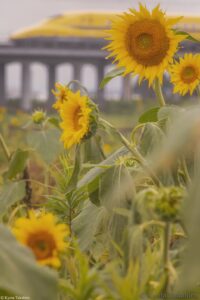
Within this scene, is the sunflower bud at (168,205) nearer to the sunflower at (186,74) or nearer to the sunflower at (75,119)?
the sunflower at (75,119)

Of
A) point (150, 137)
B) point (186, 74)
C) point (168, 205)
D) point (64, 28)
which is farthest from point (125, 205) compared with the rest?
point (64, 28)

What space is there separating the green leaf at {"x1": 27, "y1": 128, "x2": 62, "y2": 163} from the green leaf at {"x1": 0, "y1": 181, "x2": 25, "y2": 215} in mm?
213

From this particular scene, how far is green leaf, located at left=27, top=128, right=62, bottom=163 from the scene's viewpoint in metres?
1.38

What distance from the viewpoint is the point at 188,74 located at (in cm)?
103

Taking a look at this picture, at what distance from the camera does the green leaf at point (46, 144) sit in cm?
138

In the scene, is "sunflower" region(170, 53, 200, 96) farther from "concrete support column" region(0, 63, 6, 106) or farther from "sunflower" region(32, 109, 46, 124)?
"concrete support column" region(0, 63, 6, 106)

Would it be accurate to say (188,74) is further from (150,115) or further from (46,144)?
(46,144)

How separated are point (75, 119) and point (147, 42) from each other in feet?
0.52

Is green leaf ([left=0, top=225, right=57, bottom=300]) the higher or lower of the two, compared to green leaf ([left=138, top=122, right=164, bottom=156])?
lower

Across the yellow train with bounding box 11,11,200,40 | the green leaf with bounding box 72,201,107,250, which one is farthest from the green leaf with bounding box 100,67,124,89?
the yellow train with bounding box 11,11,200,40

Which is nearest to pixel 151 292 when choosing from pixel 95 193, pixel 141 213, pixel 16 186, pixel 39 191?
pixel 141 213

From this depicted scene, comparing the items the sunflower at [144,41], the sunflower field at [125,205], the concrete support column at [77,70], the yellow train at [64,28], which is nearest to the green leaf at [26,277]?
the sunflower field at [125,205]

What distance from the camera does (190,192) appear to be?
0.49 metres

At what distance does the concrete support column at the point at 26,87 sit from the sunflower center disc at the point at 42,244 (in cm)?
1370
